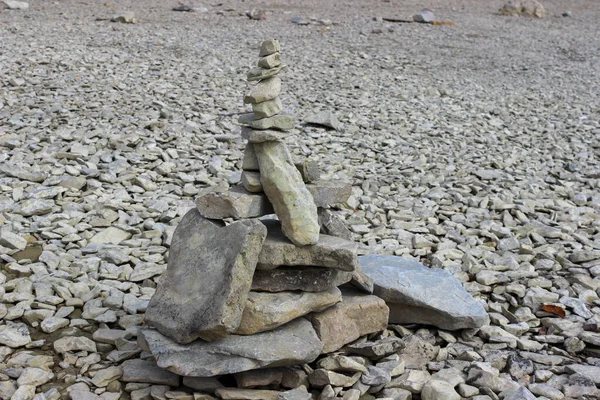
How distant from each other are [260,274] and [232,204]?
18.9 inches

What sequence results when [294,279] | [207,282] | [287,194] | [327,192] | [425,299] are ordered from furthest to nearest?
[425,299], [327,192], [294,279], [287,194], [207,282]

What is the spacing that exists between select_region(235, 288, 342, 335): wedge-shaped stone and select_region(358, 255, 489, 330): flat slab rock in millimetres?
734

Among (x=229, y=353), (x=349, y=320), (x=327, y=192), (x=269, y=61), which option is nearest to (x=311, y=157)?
(x=327, y=192)

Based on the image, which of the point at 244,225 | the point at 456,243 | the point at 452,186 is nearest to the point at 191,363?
the point at 244,225

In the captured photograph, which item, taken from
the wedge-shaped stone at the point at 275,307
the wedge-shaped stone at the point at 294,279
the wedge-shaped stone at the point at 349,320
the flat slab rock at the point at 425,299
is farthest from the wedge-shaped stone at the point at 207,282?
the flat slab rock at the point at 425,299

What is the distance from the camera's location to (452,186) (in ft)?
25.5

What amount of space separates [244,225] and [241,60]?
912cm

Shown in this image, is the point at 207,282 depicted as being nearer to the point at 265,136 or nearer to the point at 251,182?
the point at 251,182

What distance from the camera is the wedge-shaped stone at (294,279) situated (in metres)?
4.05

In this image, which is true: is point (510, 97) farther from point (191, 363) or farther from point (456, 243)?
point (191, 363)

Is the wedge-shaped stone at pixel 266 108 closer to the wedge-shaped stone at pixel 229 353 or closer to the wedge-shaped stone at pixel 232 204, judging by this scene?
the wedge-shaped stone at pixel 232 204

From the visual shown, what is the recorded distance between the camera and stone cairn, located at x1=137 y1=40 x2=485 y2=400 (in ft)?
12.2

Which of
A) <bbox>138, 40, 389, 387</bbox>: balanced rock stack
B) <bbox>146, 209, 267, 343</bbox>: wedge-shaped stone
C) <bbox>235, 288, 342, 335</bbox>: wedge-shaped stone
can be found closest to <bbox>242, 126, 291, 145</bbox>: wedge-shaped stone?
<bbox>138, 40, 389, 387</bbox>: balanced rock stack

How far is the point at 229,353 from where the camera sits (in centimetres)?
371
